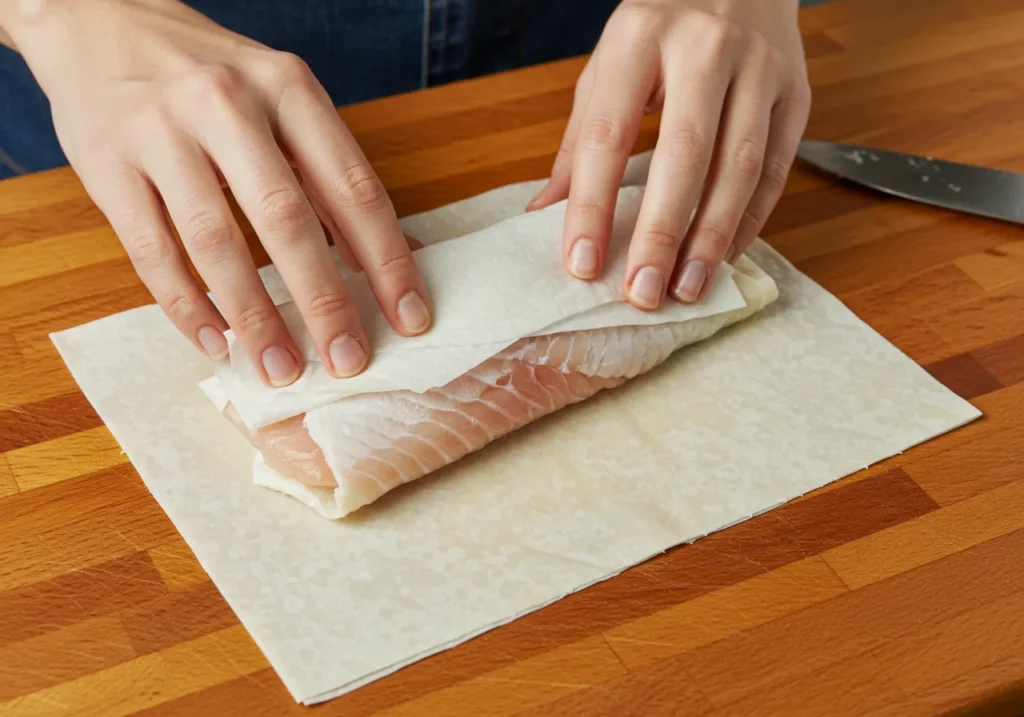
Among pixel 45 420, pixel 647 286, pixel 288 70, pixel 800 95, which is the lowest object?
pixel 45 420

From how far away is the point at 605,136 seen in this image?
142 centimetres

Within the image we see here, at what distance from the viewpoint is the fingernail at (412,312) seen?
1308 millimetres

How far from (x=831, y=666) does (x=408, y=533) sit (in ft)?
1.67

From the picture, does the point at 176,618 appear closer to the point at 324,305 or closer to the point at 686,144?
the point at 324,305

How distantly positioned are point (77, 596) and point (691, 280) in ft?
2.89

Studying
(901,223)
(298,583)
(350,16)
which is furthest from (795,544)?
(350,16)

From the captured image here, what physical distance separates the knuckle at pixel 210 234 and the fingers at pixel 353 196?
0.13m

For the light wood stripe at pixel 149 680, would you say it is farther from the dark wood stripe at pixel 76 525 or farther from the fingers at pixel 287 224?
the fingers at pixel 287 224

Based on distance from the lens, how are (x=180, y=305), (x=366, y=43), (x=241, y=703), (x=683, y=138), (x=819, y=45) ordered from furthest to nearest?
(x=819, y=45), (x=366, y=43), (x=683, y=138), (x=180, y=305), (x=241, y=703)

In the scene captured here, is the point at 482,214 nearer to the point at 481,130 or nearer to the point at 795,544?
the point at 481,130

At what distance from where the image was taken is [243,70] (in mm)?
1325

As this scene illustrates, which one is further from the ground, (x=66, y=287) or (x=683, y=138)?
(x=683, y=138)

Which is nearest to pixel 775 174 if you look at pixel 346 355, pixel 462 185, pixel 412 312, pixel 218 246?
pixel 462 185

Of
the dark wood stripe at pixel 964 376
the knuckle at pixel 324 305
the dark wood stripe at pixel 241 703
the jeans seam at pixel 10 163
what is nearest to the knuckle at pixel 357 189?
the knuckle at pixel 324 305
